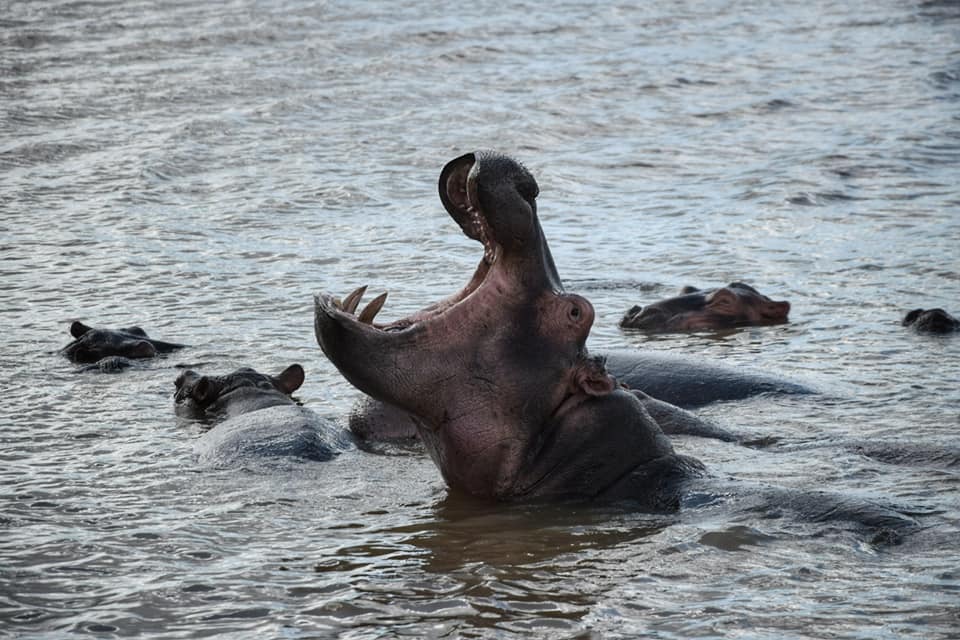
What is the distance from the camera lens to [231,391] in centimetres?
795

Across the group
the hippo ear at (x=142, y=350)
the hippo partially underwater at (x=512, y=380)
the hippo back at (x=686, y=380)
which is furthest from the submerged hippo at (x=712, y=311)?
the hippo partially underwater at (x=512, y=380)

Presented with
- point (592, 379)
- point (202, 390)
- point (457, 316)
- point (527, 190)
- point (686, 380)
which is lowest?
point (686, 380)

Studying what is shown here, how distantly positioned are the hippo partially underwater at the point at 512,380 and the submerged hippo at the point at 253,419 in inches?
48.6

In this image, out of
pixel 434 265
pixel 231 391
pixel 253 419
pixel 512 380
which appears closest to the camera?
pixel 512 380

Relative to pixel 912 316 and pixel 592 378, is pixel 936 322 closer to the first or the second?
pixel 912 316

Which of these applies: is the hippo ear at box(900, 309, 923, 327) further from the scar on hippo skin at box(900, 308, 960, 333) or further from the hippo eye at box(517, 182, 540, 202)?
the hippo eye at box(517, 182, 540, 202)

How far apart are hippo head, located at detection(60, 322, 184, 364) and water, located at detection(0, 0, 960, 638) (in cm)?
12

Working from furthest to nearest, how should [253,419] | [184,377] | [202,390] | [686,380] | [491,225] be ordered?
[686,380] < [184,377] < [202,390] < [253,419] < [491,225]

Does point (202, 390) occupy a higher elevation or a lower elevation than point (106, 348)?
higher

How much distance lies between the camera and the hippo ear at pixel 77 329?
9156 millimetres

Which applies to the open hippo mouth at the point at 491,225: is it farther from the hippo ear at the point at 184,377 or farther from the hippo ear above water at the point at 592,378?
the hippo ear at the point at 184,377

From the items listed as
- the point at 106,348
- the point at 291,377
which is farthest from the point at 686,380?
the point at 106,348

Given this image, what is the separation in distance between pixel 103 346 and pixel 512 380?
408 cm

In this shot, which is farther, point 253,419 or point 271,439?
point 253,419
